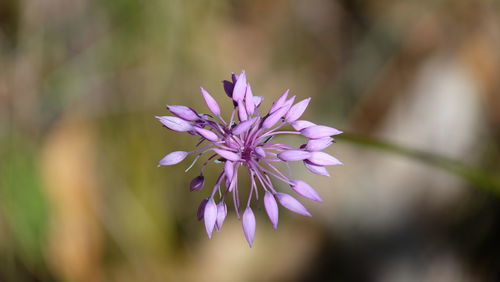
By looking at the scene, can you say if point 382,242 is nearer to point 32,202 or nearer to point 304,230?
point 304,230

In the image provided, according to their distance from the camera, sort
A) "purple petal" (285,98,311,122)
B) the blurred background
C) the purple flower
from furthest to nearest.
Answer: the blurred background → "purple petal" (285,98,311,122) → the purple flower

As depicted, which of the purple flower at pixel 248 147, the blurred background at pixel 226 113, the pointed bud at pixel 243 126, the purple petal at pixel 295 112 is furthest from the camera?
the blurred background at pixel 226 113

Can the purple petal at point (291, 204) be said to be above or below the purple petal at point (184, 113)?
below

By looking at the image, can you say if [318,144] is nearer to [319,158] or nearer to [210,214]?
[319,158]

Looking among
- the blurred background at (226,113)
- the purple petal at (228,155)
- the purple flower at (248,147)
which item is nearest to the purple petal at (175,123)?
the purple flower at (248,147)

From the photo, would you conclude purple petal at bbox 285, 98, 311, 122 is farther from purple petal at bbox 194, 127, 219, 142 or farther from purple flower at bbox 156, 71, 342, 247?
purple petal at bbox 194, 127, 219, 142

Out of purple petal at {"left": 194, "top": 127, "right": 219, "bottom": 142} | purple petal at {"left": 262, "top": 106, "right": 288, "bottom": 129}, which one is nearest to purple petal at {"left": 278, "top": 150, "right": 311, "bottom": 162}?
purple petal at {"left": 262, "top": 106, "right": 288, "bottom": 129}

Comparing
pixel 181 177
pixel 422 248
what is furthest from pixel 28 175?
pixel 422 248

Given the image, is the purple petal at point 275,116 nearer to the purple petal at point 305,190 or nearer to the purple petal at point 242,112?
the purple petal at point 242,112

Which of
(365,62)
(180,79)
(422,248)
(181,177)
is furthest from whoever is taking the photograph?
(365,62)
